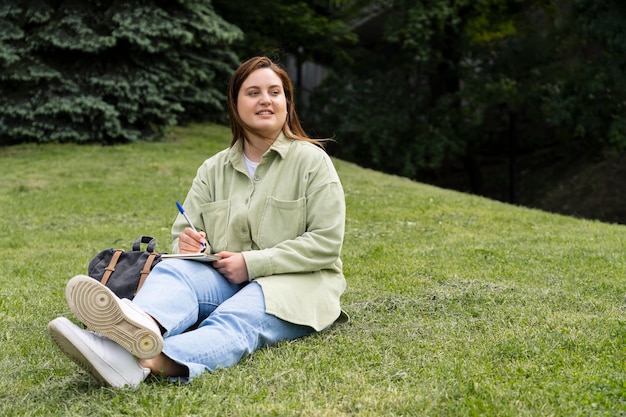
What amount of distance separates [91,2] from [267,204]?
37.1 feet

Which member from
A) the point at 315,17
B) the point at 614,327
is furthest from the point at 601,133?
the point at 614,327

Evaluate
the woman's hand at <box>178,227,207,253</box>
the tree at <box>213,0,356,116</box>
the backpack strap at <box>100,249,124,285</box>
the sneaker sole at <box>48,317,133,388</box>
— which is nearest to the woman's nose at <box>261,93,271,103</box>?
the woman's hand at <box>178,227,207,253</box>

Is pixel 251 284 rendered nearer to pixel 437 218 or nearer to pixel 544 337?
pixel 544 337

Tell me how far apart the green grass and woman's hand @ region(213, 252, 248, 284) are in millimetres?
355

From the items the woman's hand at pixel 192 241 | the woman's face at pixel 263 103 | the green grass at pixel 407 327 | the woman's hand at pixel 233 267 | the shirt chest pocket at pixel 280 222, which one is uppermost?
the woman's face at pixel 263 103

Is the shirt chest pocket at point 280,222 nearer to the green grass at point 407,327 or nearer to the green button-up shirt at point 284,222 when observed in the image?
the green button-up shirt at point 284,222

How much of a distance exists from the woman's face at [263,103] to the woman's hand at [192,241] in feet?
1.93

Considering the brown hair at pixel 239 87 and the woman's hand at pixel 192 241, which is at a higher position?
the brown hair at pixel 239 87

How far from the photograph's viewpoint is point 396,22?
1692cm

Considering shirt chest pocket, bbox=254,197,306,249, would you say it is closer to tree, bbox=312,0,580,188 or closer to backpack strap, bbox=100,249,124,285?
backpack strap, bbox=100,249,124,285

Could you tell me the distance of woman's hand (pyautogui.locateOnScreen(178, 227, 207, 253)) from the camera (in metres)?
3.74

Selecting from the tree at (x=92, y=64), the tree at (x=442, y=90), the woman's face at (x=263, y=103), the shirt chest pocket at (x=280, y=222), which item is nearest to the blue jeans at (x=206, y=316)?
the shirt chest pocket at (x=280, y=222)

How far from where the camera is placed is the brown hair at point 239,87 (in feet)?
12.9

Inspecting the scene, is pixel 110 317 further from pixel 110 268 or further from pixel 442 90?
pixel 442 90
